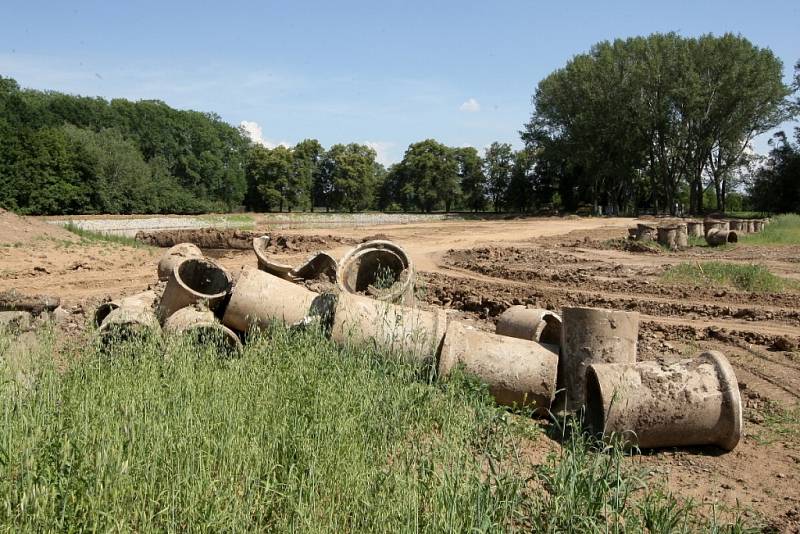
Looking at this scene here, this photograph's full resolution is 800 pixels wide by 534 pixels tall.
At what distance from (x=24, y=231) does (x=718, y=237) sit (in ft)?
79.2

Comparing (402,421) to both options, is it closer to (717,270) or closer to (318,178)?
(717,270)

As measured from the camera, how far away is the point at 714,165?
187ft

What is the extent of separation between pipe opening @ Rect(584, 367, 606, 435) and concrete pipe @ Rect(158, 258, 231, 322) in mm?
4401

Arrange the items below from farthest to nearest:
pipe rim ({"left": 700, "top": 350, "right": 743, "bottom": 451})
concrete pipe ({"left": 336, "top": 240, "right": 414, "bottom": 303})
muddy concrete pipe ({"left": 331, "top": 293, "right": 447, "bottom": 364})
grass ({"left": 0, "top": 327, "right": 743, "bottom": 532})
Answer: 1. concrete pipe ({"left": 336, "top": 240, "right": 414, "bottom": 303})
2. muddy concrete pipe ({"left": 331, "top": 293, "right": 447, "bottom": 364})
3. pipe rim ({"left": 700, "top": 350, "right": 743, "bottom": 451})
4. grass ({"left": 0, "top": 327, "right": 743, "bottom": 532})

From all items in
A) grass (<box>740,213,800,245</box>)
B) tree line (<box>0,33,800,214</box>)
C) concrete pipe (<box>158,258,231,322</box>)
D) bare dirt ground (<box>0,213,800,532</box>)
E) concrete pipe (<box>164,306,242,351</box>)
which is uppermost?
tree line (<box>0,33,800,214</box>)

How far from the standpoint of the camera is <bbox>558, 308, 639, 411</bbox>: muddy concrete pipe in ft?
21.5

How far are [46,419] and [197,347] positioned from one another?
91.7 inches

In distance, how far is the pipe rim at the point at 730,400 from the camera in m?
5.89

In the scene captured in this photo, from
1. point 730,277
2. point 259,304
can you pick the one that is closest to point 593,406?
point 259,304

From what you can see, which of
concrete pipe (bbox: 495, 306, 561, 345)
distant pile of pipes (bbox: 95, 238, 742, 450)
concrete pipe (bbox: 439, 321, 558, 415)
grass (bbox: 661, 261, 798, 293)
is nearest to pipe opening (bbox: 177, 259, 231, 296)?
distant pile of pipes (bbox: 95, 238, 742, 450)

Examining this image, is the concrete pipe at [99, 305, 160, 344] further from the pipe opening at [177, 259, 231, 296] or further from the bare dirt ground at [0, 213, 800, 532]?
the bare dirt ground at [0, 213, 800, 532]

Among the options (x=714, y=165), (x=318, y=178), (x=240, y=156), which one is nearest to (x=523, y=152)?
(x=714, y=165)

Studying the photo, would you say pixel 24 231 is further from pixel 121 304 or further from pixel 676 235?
pixel 676 235

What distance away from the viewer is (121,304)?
8.30 m
